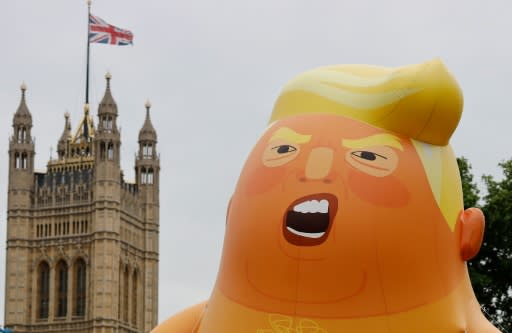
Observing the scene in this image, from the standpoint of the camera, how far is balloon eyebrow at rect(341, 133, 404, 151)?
9.59m

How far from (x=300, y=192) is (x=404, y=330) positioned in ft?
4.21

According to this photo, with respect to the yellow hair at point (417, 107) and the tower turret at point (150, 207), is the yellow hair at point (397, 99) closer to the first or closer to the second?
the yellow hair at point (417, 107)

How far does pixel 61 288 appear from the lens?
7650cm

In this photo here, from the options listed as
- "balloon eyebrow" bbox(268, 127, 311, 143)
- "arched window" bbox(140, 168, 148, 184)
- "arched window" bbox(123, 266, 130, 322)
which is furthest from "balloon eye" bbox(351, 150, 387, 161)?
"arched window" bbox(140, 168, 148, 184)

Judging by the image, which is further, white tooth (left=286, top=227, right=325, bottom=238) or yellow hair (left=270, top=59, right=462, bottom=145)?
yellow hair (left=270, top=59, right=462, bottom=145)

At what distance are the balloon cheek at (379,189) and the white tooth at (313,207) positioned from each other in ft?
0.79

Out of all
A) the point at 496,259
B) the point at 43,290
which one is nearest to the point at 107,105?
the point at 43,290

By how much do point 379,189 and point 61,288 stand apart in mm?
68705

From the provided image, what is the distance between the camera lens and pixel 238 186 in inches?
396

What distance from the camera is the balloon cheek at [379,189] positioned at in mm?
9352

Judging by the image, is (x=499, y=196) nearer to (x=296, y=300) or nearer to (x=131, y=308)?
(x=296, y=300)

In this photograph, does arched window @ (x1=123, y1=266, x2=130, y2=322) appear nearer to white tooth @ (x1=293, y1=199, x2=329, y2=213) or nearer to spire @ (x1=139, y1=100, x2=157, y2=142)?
spire @ (x1=139, y1=100, x2=157, y2=142)

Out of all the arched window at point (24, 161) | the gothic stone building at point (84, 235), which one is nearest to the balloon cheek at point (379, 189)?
the gothic stone building at point (84, 235)

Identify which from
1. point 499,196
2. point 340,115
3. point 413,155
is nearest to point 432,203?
point 413,155
